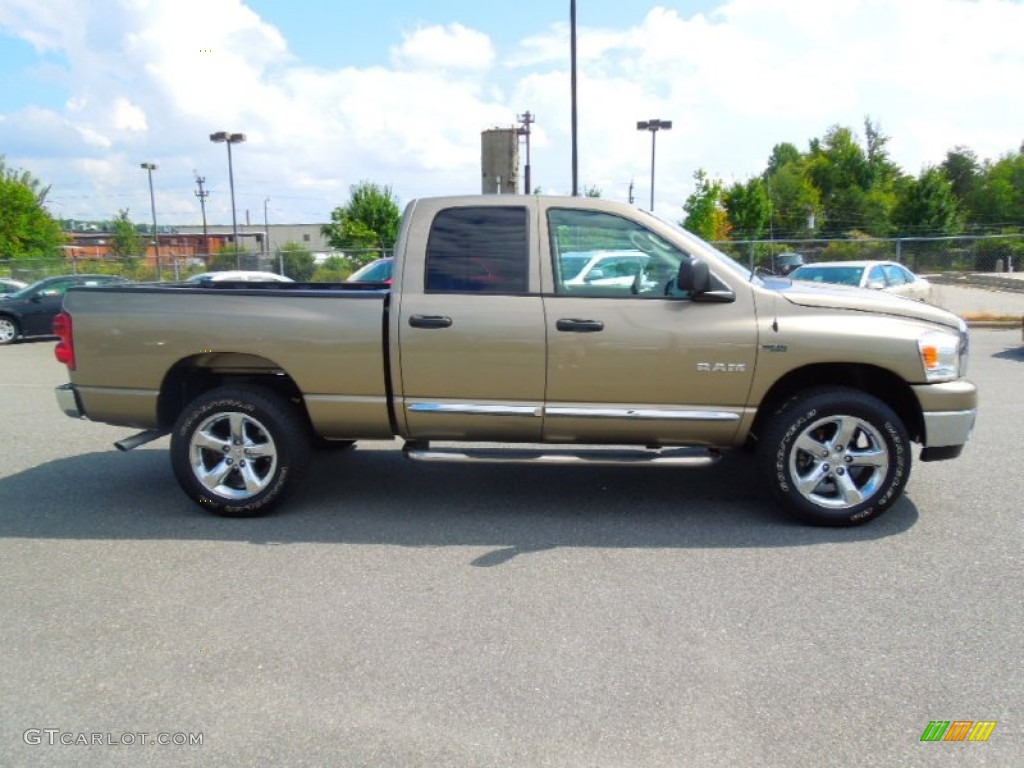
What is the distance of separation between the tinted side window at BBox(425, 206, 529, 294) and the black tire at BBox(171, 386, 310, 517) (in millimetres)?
1299

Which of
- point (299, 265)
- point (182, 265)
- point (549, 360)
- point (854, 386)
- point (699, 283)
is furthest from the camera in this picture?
point (182, 265)

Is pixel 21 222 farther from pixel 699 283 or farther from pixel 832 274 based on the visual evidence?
pixel 699 283

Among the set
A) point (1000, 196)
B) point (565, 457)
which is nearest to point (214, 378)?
point (565, 457)

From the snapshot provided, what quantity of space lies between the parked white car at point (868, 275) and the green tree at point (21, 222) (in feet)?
135

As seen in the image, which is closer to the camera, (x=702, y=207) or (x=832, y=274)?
(x=832, y=274)

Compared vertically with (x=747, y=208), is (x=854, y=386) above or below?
below

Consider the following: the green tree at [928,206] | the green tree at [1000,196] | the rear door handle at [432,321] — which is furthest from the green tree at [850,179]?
the rear door handle at [432,321]

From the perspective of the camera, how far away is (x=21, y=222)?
1677 inches

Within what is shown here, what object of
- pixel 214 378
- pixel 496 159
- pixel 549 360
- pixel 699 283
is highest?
pixel 496 159

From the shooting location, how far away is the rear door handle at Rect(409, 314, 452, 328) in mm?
4633

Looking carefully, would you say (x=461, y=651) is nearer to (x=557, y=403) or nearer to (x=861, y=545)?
(x=557, y=403)

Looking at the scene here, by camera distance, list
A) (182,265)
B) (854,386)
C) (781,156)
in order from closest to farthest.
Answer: (854,386), (182,265), (781,156)

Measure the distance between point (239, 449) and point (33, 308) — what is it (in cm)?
1479

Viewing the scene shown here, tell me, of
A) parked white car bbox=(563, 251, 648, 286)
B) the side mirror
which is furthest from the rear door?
the side mirror
